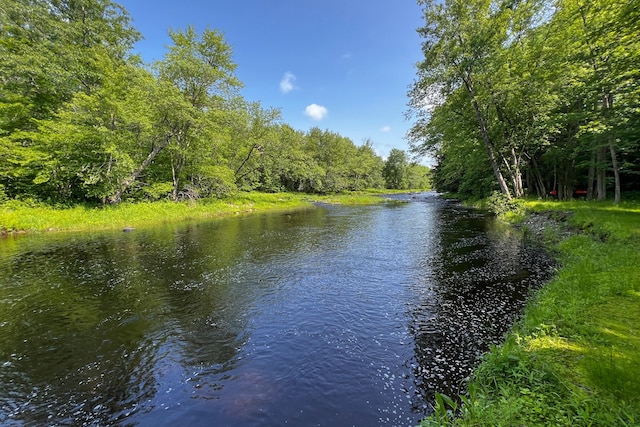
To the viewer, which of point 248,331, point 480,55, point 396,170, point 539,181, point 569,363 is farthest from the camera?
point 396,170

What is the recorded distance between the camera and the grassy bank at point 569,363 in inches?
135

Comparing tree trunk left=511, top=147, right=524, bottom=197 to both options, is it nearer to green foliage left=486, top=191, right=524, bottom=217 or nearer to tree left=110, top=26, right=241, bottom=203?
green foliage left=486, top=191, right=524, bottom=217

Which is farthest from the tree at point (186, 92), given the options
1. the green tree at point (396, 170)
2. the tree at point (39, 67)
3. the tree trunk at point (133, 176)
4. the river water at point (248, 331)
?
the green tree at point (396, 170)

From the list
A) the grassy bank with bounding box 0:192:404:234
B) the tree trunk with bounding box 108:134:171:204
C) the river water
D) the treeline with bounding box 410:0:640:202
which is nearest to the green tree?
the treeline with bounding box 410:0:640:202

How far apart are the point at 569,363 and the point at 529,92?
2595 cm

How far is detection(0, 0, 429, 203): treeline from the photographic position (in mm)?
23734

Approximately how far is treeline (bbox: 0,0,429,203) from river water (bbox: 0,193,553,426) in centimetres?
1287

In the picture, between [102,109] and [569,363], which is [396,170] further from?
[569,363]

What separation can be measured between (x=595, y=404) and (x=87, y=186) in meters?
33.0

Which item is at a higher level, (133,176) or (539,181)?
(133,176)

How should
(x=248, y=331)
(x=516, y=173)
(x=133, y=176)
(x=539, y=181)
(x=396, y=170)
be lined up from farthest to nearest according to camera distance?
(x=396, y=170), (x=539, y=181), (x=133, y=176), (x=516, y=173), (x=248, y=331)

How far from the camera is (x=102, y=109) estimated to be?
2480cm

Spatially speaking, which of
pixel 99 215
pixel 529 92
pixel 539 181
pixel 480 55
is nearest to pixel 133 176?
pixel 99 215

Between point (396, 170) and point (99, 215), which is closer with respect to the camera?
point (99, 215)
